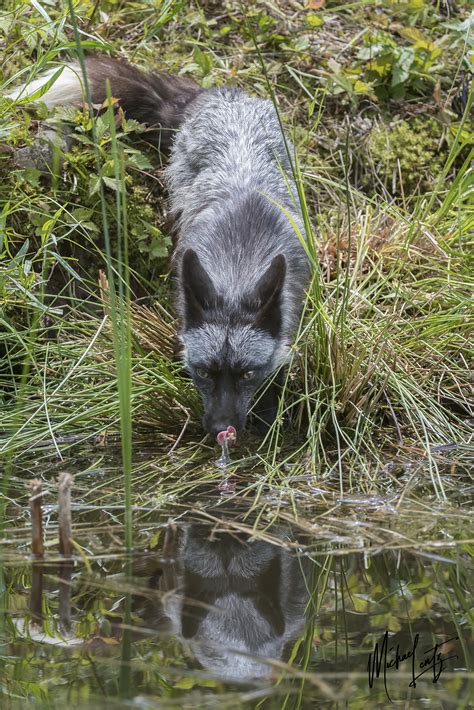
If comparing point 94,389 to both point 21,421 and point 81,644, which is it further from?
point 81,644

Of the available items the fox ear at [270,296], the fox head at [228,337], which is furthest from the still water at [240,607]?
the fox ear at [270,296]

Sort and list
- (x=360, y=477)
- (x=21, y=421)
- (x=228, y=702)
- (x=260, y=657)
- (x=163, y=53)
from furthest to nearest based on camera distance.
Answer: (x=163, y=53)
(x=21, y=421)
(x=360, y=477)
(x=260, y=657)
(x=228, y=702)

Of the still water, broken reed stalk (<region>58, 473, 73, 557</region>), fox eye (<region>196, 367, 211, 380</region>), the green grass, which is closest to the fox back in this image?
fox eye (<region>196, 367, 211, 380</region>)

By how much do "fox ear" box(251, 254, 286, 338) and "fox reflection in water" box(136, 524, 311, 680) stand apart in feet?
4.88

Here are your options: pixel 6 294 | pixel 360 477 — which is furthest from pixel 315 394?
pixel 6 294

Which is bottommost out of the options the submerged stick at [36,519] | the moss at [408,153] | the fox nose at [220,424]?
the submerged stick at [36,519]

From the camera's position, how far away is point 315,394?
18.2ft

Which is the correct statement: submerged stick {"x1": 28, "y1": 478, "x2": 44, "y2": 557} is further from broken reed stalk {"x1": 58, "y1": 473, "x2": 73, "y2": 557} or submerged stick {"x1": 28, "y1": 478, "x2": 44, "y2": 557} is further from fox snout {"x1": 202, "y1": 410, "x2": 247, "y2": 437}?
fox snout {"x1": 202, "y1": 410, "x2": 247, "y2": 437}

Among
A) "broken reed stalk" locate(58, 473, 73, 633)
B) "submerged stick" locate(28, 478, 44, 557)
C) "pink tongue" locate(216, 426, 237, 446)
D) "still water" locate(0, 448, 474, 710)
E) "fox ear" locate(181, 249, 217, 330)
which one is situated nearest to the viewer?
"still water" locate(0, 448, 474, 710)

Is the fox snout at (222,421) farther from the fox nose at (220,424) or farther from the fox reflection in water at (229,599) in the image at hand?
the fox reflection in water at (229,599)

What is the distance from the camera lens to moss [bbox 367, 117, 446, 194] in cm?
784

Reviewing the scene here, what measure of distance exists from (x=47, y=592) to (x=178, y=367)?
256 centimetres

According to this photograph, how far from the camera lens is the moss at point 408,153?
7.84 meters

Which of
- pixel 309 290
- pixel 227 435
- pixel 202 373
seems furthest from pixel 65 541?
pixel 309 290
